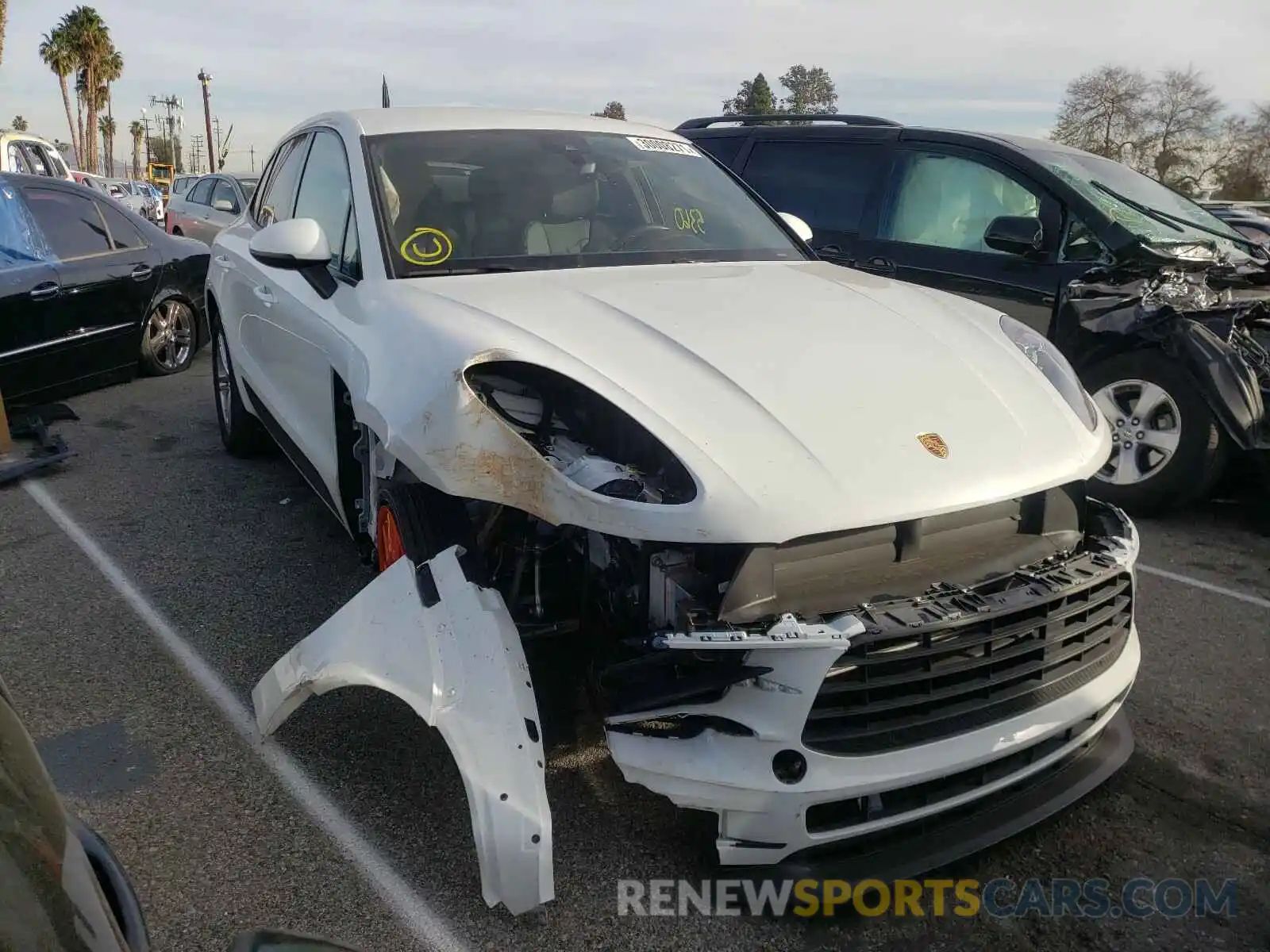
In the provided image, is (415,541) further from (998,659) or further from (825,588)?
(998,659)

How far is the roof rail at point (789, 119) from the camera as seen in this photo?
6531 millimetres

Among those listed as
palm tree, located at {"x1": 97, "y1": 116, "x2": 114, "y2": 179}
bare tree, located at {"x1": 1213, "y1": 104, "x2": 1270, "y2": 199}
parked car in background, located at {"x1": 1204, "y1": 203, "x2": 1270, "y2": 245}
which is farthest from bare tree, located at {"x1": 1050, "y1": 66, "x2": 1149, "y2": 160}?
palm tree, located at {"x1": 97, "y1": 116, "x2": 114, "y2": 179}

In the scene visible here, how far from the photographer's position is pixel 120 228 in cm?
750

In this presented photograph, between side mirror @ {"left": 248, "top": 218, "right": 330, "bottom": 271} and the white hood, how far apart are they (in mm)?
411

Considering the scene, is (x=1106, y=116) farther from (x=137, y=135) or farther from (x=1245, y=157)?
(x=137, y=135)

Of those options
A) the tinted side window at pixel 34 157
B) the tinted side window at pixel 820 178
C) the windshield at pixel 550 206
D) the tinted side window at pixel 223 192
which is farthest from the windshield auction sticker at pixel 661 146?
the tinted side window at pixel 34 157

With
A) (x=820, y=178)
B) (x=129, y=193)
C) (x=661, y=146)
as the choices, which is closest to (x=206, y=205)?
(x=820, y=178)

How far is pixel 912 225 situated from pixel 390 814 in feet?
15.5

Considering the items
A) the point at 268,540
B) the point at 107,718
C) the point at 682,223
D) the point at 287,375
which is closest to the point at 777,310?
the point at 682,223

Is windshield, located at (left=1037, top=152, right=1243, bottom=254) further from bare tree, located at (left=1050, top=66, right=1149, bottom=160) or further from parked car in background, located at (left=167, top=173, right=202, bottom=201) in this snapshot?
bare tree, located at (left=1050, top=66, right=1149, bottom=160)

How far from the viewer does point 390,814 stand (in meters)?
2.64

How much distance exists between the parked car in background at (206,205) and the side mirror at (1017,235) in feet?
33.4

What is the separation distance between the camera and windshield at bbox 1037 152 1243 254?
553 cm

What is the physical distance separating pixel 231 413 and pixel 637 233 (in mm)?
3010
